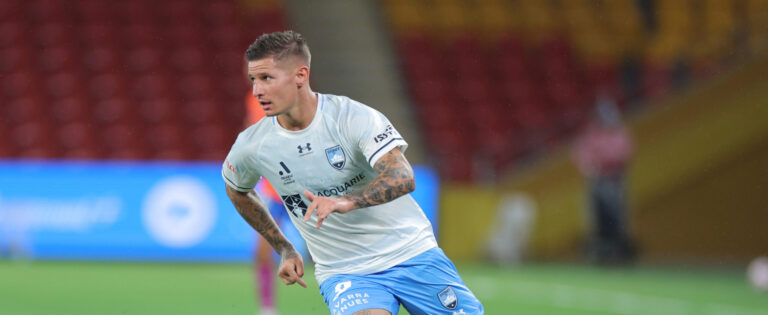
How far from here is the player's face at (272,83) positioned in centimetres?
429

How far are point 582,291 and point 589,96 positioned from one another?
8.04 m

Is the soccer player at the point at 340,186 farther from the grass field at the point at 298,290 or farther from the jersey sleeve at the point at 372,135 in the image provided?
the grass field at the point at 298,290

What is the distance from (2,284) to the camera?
34.3 ft

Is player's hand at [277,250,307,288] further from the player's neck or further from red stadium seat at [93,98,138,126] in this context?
red stadium seat at [93,98,138,126]

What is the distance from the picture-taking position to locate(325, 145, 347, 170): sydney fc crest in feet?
14.5

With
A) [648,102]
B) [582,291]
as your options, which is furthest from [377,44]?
[582,291]

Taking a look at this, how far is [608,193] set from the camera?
1447 centimetres

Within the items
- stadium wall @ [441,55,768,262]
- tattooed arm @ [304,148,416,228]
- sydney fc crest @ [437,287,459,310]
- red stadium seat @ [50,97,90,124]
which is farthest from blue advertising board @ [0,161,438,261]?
tattooed arm @ [304,148,416,228]

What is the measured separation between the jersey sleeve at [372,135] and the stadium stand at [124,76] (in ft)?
39.8

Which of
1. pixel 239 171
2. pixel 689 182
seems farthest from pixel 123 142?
pixel 239 171

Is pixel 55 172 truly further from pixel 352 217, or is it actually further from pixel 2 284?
pixel 352 217

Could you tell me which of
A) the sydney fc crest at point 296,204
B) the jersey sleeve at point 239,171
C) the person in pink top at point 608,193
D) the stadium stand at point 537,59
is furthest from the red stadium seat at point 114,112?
the sydney fc crest at point 296,204

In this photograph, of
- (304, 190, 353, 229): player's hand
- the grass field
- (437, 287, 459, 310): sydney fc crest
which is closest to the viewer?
(304, 190, 353, 229): player's hand

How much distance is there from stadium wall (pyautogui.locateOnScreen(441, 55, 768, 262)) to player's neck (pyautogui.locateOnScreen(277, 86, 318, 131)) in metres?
11.2
